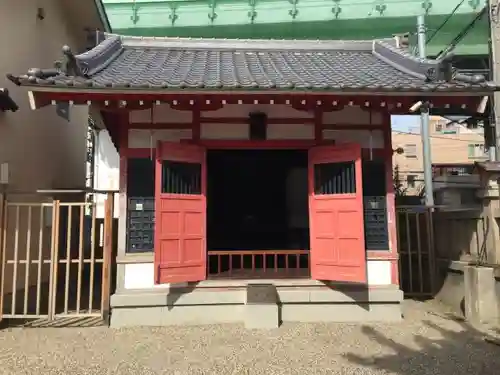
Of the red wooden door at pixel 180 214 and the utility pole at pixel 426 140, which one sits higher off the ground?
the utility pole at pixel 426 140

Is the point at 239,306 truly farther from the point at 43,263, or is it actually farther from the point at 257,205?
the point at 257,205

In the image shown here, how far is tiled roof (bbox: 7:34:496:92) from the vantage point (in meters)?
5.39

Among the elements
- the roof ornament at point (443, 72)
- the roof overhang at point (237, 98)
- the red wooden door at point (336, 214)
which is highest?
the roof ornament at point (443, 72)

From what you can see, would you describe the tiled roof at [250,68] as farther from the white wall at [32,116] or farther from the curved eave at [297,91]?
the white wall at [32,116]

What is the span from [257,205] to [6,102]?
5607mm

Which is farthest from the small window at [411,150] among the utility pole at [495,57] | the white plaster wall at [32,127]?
the white plaster wall at [32,127]

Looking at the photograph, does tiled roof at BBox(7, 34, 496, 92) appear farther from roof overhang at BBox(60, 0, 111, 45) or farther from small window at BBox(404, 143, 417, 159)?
small window at BBox(404, 143, 417, 159)

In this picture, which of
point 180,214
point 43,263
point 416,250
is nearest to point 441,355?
point 416,250

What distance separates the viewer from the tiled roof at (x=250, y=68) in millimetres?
5395

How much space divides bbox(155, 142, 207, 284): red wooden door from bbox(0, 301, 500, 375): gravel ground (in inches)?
32.2

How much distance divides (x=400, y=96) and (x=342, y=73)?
4.29 feet

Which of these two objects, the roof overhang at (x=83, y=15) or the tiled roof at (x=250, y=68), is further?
the roof overhang at (x=83, y=15)

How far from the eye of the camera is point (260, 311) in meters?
5.79

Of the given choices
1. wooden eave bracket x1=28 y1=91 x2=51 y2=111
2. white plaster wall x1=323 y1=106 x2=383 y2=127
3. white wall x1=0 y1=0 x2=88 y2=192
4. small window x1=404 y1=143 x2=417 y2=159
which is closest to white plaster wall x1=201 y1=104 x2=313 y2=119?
white plaster wall x1=323 y1=106 x2=383 y2=127
